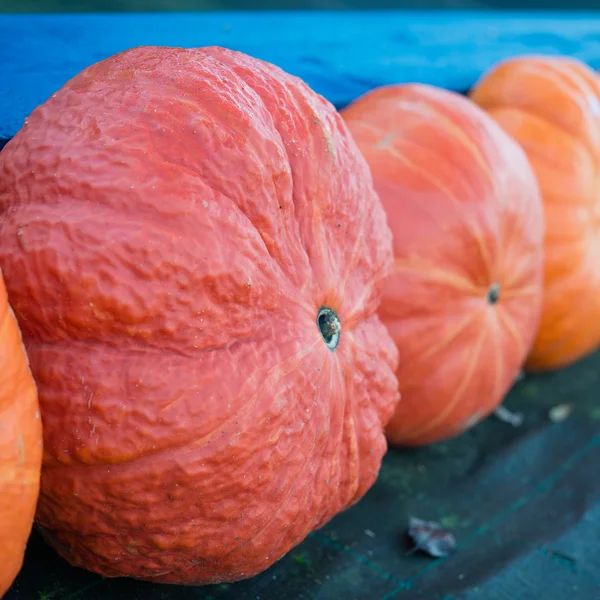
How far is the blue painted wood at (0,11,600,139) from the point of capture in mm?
1789

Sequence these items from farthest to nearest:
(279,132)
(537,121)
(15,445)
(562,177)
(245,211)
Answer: (537,121) < (562,177) < (279,132) < (245,211) < (15,445)

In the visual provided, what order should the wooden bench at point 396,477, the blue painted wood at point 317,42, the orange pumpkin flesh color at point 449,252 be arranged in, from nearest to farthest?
the wooden bench at point 396,477, the blue painted wood at point 317,42, the orange pumpkin flesh color at point 449,252

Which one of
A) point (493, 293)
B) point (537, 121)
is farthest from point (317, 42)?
point (493, 293)

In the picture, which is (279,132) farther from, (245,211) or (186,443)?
(186,443)

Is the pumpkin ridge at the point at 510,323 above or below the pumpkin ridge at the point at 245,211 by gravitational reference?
below

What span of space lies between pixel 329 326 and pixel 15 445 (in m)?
0.65

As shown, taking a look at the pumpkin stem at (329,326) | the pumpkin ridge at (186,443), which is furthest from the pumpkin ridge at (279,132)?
the pumpkin ridge at (186,443)

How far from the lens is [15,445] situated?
1.15 meters

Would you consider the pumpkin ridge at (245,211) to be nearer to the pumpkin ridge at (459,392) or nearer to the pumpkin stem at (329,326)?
the pumpkin stem at (329,326)

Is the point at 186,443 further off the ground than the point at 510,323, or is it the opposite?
the point at 186,443

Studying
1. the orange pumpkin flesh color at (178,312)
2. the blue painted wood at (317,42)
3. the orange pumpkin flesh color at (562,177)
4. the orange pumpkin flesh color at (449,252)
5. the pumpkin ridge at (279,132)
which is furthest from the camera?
the orange pumpkin flesh color at (562,177)

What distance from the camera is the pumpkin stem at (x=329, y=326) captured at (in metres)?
1.51

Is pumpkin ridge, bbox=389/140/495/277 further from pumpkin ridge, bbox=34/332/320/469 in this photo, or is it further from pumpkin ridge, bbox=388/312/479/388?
pumpkin ridge, bbox=34/332/320/469

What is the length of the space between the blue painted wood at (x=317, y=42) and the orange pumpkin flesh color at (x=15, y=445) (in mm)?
645
